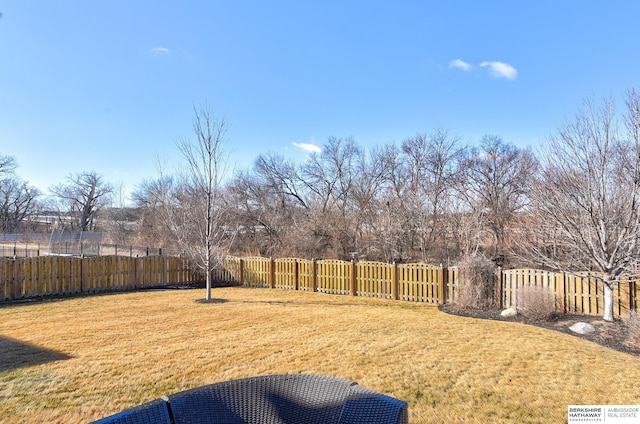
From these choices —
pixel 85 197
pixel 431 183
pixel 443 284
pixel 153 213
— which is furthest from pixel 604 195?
pixel 85 197

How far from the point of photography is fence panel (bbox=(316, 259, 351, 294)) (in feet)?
43.2

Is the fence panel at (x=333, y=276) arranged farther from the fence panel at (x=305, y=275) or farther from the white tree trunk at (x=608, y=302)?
the white tree trunk at (x=608, y=302)

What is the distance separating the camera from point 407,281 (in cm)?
1180

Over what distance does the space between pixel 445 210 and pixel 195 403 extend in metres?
19.6

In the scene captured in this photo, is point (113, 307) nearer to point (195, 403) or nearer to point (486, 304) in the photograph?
point (195, 403)

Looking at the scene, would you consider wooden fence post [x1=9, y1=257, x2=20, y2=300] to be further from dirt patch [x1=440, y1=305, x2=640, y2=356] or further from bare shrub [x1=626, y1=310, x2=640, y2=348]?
bare shrub [x1=626, y1=310, x2=640, y2=348]

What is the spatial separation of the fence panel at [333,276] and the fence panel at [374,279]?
1.47 feet

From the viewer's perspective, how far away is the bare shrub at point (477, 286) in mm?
9805

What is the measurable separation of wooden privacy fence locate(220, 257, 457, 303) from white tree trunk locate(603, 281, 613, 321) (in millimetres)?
3510

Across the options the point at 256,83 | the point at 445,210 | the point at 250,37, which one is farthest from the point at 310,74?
the point at 445,210

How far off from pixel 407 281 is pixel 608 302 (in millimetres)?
5193

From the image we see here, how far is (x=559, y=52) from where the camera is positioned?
1174 cm

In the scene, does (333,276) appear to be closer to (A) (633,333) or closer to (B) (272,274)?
(B) (272,274)

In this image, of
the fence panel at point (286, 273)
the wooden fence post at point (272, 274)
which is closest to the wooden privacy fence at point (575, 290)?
the fence panel at point (286, 273)
